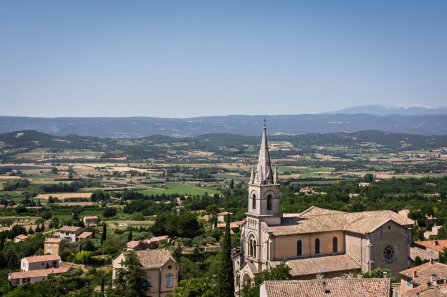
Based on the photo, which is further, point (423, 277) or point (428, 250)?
point (428, 250)

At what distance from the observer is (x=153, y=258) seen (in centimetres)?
4528

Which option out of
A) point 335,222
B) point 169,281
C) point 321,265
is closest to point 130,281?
point 169,281

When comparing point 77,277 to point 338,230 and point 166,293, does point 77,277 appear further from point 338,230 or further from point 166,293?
point 338,230

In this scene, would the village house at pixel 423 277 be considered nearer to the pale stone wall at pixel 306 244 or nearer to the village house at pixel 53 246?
the pale stone wall at pixel 306 244

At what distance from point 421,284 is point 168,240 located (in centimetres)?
4280

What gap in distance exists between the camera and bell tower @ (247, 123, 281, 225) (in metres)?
43.3

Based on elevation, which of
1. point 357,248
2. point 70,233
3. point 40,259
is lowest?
point 70,233

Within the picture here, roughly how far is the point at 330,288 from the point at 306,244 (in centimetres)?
1336

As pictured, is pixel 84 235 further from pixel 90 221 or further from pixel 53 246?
pixel 90 221

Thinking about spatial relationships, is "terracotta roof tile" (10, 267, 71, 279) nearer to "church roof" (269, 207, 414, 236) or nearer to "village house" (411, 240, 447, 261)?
"church roof" (269, 207, 414, 236)

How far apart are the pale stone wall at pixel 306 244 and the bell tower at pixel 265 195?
6.28 ft

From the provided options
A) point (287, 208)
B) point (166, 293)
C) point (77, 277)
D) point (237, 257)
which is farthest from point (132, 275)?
point (287, 208)

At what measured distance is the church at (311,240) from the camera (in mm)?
42031

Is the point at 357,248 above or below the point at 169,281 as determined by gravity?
above
